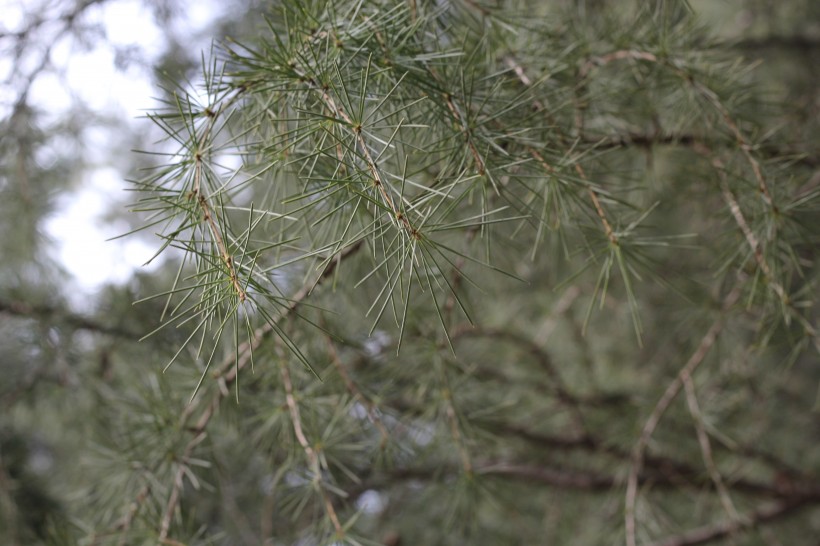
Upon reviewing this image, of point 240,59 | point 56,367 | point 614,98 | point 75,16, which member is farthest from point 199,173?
point 56,367

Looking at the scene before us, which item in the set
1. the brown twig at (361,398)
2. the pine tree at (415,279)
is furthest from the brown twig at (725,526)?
the brown twig at (361,398)

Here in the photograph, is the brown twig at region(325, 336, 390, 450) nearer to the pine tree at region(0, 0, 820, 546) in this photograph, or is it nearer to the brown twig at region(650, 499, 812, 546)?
the pine tree at region(0, 0, 820, 546)

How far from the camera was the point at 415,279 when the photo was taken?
83 cm

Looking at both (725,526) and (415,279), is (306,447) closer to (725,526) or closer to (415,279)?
(415,279)

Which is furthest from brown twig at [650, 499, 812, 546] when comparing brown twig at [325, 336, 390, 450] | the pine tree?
brown twig at [325, 336, 390, 450]

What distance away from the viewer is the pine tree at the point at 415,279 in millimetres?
580

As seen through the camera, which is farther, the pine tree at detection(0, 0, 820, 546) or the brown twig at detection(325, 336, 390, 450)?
the brown twig at detection(325, 336, 390, 450)

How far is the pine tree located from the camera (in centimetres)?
58

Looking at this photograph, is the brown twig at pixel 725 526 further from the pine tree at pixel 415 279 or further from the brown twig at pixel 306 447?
the brown twig at pixel 306 447

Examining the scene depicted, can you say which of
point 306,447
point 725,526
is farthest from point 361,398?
point 725,526

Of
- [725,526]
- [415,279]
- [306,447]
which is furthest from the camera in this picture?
[725,526]

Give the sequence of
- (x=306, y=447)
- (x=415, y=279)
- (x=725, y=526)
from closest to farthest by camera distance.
Answer: (x=306, y=447), (x=415, y=279), (x=725, y=526)

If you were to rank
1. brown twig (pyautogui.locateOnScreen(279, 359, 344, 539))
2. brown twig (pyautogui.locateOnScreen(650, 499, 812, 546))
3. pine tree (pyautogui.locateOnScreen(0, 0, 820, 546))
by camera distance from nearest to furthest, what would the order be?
pine tree (pyautogui.locateOnScreen(0, 0, 820, 546)) < brown twig (pyautogui.locateOnScreen(279, 359, 344, 539)) < brown twig (pyautogui.locateOnScreen(650, 499, 812, 546))

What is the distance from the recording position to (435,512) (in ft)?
5.21
